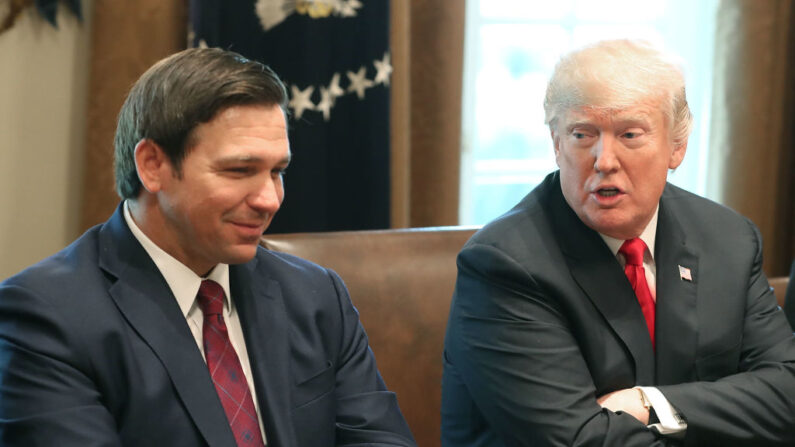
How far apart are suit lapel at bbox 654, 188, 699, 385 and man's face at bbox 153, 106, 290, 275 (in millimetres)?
863

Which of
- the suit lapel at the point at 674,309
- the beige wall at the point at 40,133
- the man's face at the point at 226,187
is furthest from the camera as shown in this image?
the beige wall at the point at 40,133

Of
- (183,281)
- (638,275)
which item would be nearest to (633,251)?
(638,275)

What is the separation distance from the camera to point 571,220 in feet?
6.18

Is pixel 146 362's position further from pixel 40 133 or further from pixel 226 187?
pixel 40 133

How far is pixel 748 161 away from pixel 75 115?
240 cm

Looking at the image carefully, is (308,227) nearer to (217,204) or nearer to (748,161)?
(217,204)

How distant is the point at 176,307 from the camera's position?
1.50 m

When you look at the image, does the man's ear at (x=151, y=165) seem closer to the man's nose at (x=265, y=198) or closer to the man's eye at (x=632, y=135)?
the man's nose at (x=265, y=198)

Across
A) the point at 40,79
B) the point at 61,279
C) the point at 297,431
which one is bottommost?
the point at 297,431

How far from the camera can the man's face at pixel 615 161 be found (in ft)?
5.84

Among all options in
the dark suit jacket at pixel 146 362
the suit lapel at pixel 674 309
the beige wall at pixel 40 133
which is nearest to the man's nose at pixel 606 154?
the suit lapel at pixel 674 309

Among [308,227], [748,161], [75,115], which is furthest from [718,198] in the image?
[75,115]

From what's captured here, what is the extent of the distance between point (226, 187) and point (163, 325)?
0.25 metres

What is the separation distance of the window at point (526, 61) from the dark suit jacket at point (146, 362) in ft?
5.29
